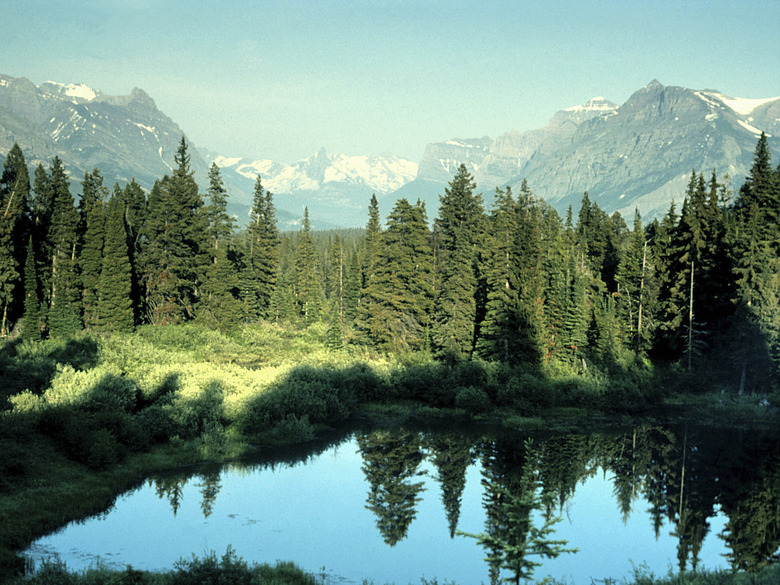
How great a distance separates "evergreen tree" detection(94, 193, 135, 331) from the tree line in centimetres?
13

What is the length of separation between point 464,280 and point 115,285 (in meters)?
32.4

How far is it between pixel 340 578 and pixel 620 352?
45.6 metres

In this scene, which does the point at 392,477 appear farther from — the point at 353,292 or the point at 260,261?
the point at 260,261

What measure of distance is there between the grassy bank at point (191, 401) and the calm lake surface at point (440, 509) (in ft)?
6.21

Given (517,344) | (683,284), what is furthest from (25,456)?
(683,284)

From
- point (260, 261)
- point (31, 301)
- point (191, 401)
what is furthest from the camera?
point (260, 261)

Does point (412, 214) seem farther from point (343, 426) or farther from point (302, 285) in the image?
point (302, 285)

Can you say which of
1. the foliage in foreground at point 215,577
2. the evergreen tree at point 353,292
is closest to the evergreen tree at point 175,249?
the evergreen tree at point 353,292

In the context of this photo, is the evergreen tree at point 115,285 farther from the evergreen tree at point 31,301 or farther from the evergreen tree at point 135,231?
the evergreen tree at point 31,301

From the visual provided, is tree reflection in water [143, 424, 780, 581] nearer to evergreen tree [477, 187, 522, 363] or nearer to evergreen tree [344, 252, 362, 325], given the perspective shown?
evergreen tree [477, 187, 522, 363]

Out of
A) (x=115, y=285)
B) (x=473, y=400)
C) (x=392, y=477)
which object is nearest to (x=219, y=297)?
(x=115, y=285)

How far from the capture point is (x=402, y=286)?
6022cm

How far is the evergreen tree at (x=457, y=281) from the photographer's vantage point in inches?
2242

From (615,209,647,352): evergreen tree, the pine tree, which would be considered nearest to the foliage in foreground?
(615,209,647,352): evergreen tree
